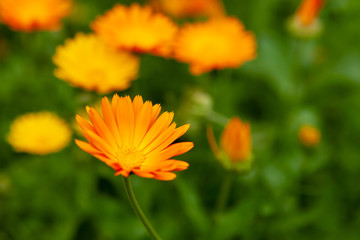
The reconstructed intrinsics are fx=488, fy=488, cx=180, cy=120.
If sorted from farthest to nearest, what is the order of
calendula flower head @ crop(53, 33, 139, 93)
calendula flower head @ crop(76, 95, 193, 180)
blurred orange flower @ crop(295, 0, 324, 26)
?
1. blurred orange flower @ crop(295, 0, 324, 26)
2. calendula flower head @ crop(53, 33, 139, 93)
3. calendula flower head @ crop(76, 95, 193, 180)

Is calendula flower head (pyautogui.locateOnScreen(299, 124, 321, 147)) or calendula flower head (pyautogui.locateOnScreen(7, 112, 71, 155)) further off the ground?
calendula flower head (pyautogui.locateOnScreen(299, 124, 321, 147))

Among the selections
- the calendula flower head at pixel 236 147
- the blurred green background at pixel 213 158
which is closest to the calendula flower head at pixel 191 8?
the blurred green background at pixel 213 158

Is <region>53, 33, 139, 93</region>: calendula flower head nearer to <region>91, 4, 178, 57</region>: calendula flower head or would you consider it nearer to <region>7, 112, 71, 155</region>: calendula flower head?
<region>91, 4, 178, 57</region>: calendula flower head

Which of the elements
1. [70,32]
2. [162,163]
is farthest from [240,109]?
[162,163]

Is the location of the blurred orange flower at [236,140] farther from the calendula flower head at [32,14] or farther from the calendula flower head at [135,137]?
the calendula flower head at [32,14]

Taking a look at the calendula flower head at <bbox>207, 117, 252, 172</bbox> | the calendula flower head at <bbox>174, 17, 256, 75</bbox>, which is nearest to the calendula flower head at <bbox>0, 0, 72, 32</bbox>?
the calendula flower head at <bbox>174, 17, 256, 75</bbox>

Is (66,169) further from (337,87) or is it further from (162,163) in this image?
(337,87)
